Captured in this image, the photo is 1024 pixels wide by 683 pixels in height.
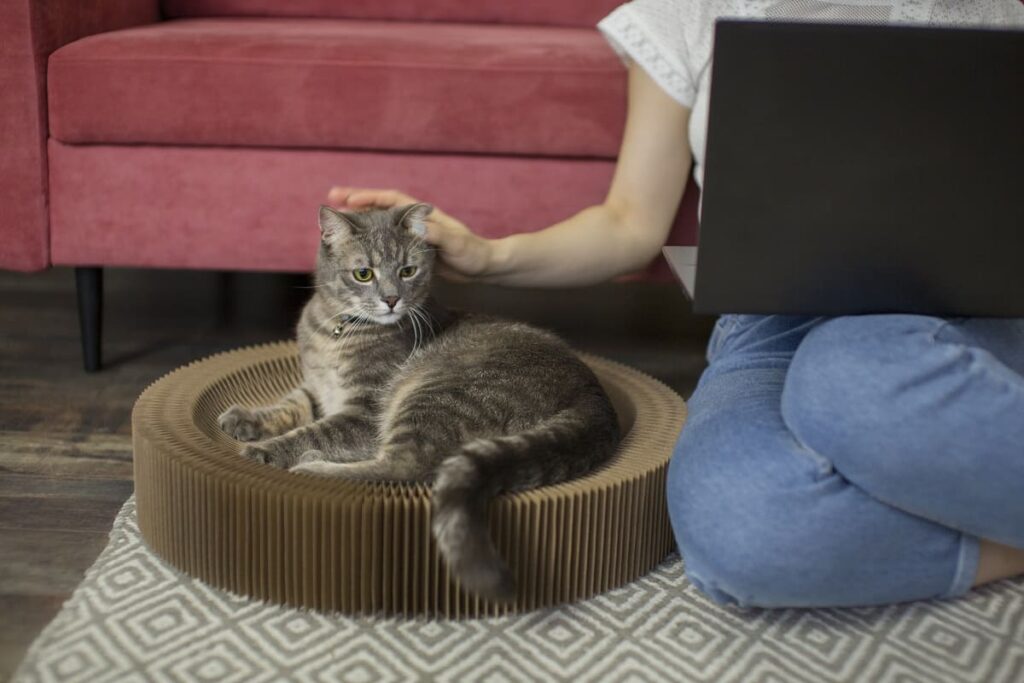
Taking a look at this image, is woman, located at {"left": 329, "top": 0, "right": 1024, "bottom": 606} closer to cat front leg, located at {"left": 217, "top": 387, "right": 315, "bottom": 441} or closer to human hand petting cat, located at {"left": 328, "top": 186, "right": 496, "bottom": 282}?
human hand petting cat, located at {"left": 328, "top": 186, "right": 496, "bottom": 282}

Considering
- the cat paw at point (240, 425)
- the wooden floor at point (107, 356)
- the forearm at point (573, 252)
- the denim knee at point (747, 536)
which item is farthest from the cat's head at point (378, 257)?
the denim knee at point (747, 536)

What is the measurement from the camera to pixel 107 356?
7.42 feet

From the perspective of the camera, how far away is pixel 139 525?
4.74ft

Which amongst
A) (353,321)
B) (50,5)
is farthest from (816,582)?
(50,5)

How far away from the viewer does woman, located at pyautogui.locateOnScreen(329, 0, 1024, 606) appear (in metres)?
1.13

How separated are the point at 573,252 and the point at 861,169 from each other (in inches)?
26.9

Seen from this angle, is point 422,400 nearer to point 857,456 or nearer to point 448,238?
point 448,238

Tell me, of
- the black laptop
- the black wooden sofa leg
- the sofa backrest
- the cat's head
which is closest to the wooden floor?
the black wooden sofa leg

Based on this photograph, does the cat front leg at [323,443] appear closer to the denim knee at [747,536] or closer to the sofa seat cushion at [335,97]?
the denim knee at [747,536]

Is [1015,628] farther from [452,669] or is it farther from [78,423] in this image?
[78,423]

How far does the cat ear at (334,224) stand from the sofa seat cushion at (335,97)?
0.40 metres

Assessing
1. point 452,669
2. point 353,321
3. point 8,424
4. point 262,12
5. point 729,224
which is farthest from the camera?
point 262,12

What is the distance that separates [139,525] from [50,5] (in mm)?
1081

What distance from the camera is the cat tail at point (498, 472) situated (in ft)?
3.61
